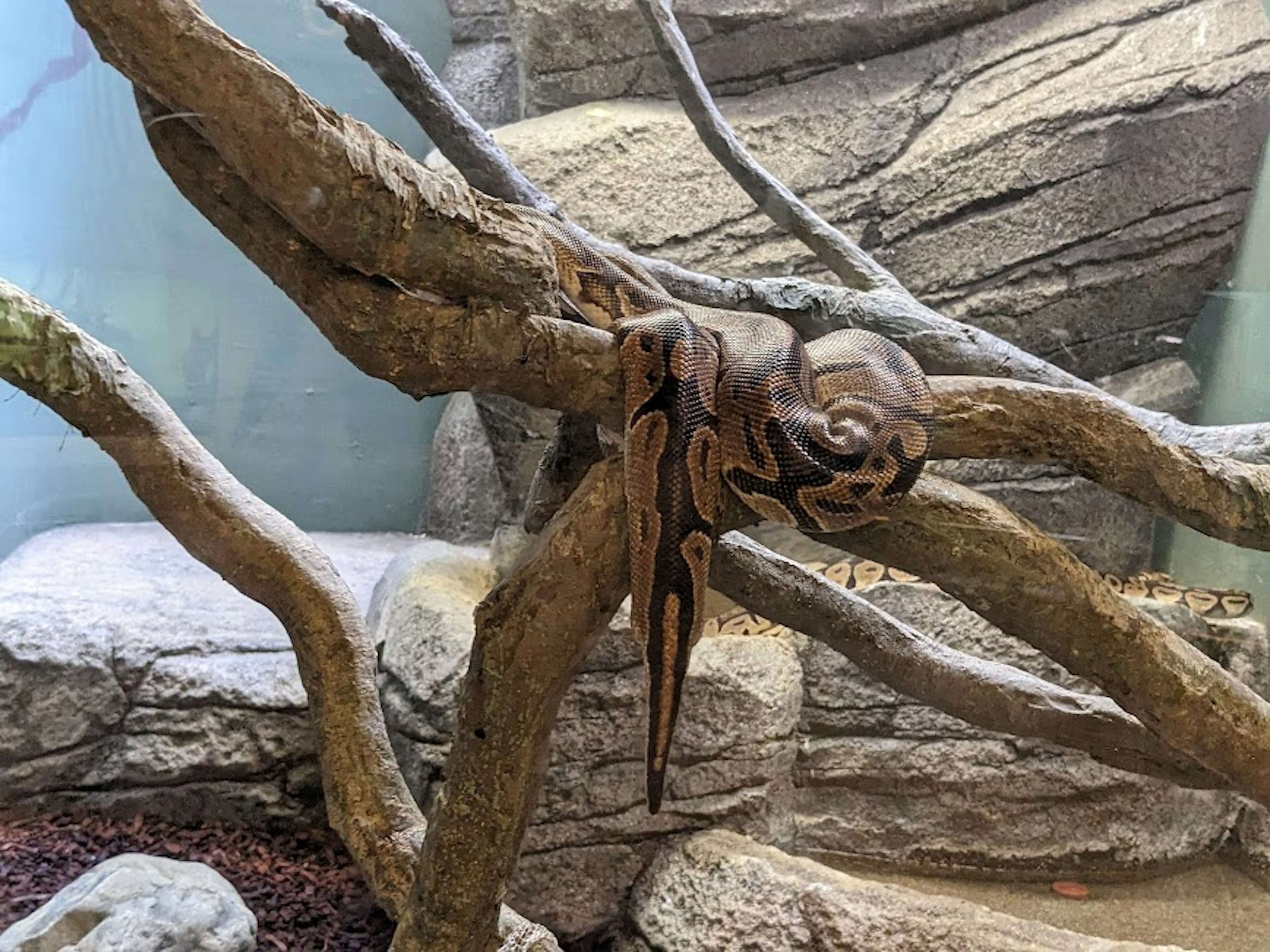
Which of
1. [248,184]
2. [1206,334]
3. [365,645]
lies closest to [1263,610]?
[1206,334]

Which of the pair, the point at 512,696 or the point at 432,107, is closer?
the point at 512,696

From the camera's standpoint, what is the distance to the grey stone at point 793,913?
92.8 inches

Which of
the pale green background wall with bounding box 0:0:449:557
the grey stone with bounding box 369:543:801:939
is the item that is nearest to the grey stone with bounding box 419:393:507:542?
the grey stone with bounding box 369:543:801:939

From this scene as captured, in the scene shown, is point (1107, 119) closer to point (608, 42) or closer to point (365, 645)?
point (608, 42)

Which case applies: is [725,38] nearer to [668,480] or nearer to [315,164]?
[668,480]

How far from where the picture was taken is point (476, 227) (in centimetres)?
120

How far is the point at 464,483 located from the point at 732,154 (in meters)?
1.52

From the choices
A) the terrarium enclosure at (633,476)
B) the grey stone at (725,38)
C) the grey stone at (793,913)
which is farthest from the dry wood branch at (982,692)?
the grey stone at (725,38)

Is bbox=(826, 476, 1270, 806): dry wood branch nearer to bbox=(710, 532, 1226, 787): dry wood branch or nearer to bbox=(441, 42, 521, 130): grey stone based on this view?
bbox=(710, 532, 1226, 787): dry wood branch

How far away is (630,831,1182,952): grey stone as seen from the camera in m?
2.36

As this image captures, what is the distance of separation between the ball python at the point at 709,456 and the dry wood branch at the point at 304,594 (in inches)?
24.6

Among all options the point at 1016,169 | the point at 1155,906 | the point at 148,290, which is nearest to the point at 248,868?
the point at 148,290

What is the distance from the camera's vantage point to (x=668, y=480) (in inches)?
55.2

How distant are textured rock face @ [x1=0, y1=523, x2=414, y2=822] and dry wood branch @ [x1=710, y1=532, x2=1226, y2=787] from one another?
4.44 feet
